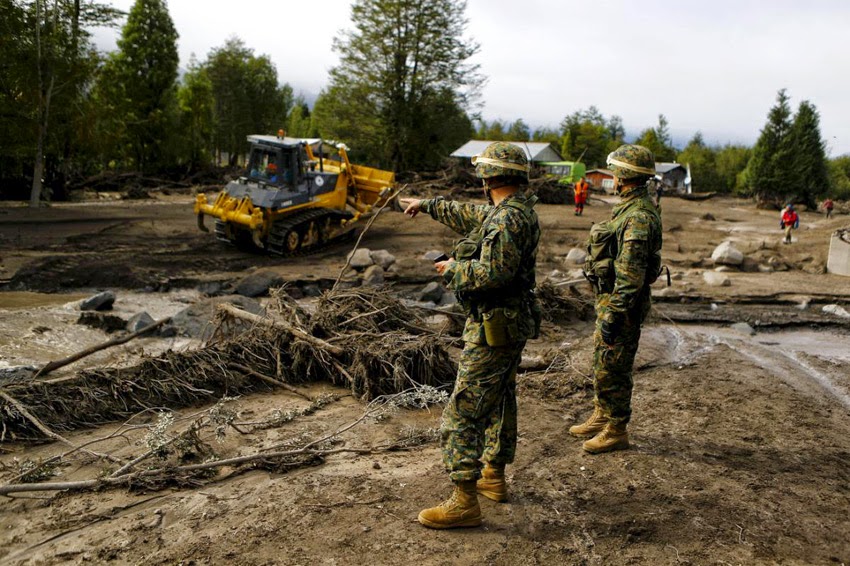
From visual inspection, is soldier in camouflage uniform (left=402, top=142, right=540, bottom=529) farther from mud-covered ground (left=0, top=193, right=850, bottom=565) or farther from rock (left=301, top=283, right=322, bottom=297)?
rock (left=301, top=283, right=322, bottom=297)

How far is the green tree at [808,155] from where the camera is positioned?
4256cm

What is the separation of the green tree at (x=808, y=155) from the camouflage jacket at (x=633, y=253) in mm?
43464

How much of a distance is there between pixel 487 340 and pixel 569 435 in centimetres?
180

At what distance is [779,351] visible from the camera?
26.3 ft

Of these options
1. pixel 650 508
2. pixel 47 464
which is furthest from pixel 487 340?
pixel 47 464

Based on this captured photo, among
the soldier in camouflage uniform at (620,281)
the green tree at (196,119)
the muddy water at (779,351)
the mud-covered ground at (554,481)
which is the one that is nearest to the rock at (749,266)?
the mud-covered ground at (554,481)

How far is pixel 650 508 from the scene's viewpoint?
3.79 metres

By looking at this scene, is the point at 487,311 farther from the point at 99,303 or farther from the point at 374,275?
the point at 374,275

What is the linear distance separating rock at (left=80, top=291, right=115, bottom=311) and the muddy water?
6.95 meters

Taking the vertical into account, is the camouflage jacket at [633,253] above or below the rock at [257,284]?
above

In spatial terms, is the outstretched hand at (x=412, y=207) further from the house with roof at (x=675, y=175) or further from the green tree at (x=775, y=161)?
the house with roof at (x=675, y=175)

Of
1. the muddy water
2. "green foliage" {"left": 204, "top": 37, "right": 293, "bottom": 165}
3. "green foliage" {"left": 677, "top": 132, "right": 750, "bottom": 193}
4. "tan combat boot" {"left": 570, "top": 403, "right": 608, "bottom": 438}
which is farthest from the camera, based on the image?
"green foliage" {"left": 677, "top": 132, "right": 750, "bottom": 193}

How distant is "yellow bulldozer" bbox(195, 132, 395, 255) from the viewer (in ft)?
43.3

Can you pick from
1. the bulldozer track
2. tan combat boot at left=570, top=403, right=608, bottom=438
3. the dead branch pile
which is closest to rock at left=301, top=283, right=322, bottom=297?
the bulldozer track
